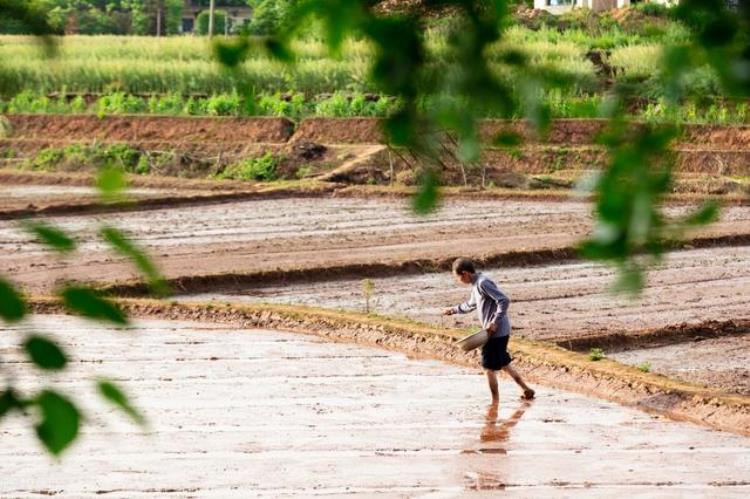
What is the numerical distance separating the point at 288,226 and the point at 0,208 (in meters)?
4.42

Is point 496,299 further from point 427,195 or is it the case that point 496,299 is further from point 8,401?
point 8,401

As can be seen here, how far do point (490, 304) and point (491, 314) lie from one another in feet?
0.25

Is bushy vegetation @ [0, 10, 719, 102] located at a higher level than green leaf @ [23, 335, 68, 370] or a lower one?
lower

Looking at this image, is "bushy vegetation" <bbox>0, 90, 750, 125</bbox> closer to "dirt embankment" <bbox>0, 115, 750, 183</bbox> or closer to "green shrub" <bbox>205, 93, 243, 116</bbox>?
"green shrub" <bbox>205, 93, 243, 116</bbox>

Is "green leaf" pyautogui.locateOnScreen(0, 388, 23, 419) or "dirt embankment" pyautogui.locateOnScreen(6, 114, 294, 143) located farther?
"dirt embankment" pyautogui.locateOnScreen(6, 114, 294, 143)

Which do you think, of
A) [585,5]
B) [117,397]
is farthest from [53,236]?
[585,5]

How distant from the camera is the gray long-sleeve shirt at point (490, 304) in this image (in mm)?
11625

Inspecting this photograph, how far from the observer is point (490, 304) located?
11781mm

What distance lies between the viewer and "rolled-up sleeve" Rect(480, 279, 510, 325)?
11.6m

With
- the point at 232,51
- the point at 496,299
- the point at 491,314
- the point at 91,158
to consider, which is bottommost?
the point at 91,158

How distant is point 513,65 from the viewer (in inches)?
86.0

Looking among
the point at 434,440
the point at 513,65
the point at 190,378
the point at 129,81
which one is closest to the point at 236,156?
the point at 129,81

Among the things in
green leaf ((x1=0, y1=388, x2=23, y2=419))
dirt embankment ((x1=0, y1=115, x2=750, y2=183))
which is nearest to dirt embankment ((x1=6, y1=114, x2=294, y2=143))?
dirt embankment ((x1=0, y1=115, x2=750, y2=183))

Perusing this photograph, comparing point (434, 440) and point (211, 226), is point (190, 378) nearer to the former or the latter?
point (434, 440)
